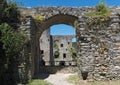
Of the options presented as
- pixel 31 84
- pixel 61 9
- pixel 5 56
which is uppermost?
Result: pixel 61 9

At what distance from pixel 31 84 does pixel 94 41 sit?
3393 mm

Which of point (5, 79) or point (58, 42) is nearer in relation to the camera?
point (5, 79)

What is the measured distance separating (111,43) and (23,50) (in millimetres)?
4043

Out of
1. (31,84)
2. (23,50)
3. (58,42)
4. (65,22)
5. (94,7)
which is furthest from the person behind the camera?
(58,42)

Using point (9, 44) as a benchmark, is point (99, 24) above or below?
above

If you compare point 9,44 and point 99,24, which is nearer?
point 9,44

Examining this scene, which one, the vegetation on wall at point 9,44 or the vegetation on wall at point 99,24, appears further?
the vegetation on wall at point 99,24

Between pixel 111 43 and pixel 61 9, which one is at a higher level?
pixel 61 9

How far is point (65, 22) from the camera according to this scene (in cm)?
1862

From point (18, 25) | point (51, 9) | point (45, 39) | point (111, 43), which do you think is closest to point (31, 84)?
point (18, 25)

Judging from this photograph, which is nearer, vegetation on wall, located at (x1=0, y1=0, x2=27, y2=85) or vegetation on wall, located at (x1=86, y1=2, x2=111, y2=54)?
vegetation on wall, located at (x1=0, y1=0, x2=27, y2=85)

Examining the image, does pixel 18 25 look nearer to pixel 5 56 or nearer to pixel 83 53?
pixel 5 56

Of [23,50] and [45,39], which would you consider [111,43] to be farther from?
[45,39]

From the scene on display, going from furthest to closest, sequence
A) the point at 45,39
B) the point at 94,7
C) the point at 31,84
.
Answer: the point at 45,39
the point at 94,7
the point at 31,84
